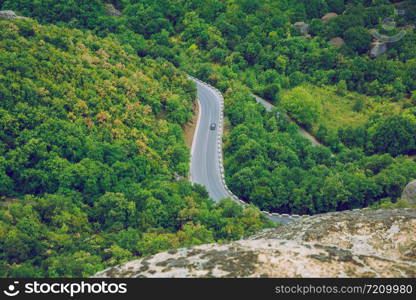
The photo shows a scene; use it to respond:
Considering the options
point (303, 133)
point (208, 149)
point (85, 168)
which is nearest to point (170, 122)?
point (208, 149)

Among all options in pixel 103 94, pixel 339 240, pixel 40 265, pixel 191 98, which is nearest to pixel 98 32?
pixel 191 98

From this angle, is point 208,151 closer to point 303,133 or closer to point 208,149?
point 208,149

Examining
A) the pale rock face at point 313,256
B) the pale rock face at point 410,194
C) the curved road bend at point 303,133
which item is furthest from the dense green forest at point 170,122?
the pale rock face at point 313,256

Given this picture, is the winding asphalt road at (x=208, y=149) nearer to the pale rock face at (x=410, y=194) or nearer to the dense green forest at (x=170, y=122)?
the dense green forest at (x=170, y=122)

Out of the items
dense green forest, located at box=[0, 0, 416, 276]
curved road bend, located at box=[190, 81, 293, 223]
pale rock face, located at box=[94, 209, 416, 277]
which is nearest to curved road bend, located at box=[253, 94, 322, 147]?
dense green forest, located at box=[0, 0, 416, 276]

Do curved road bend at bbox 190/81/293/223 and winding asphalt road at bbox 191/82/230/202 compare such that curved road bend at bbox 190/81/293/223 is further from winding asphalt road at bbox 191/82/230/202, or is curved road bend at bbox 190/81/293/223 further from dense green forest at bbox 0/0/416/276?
dense green forest at bbox 0/0/416/276

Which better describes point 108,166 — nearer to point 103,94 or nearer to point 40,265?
point 103,94
